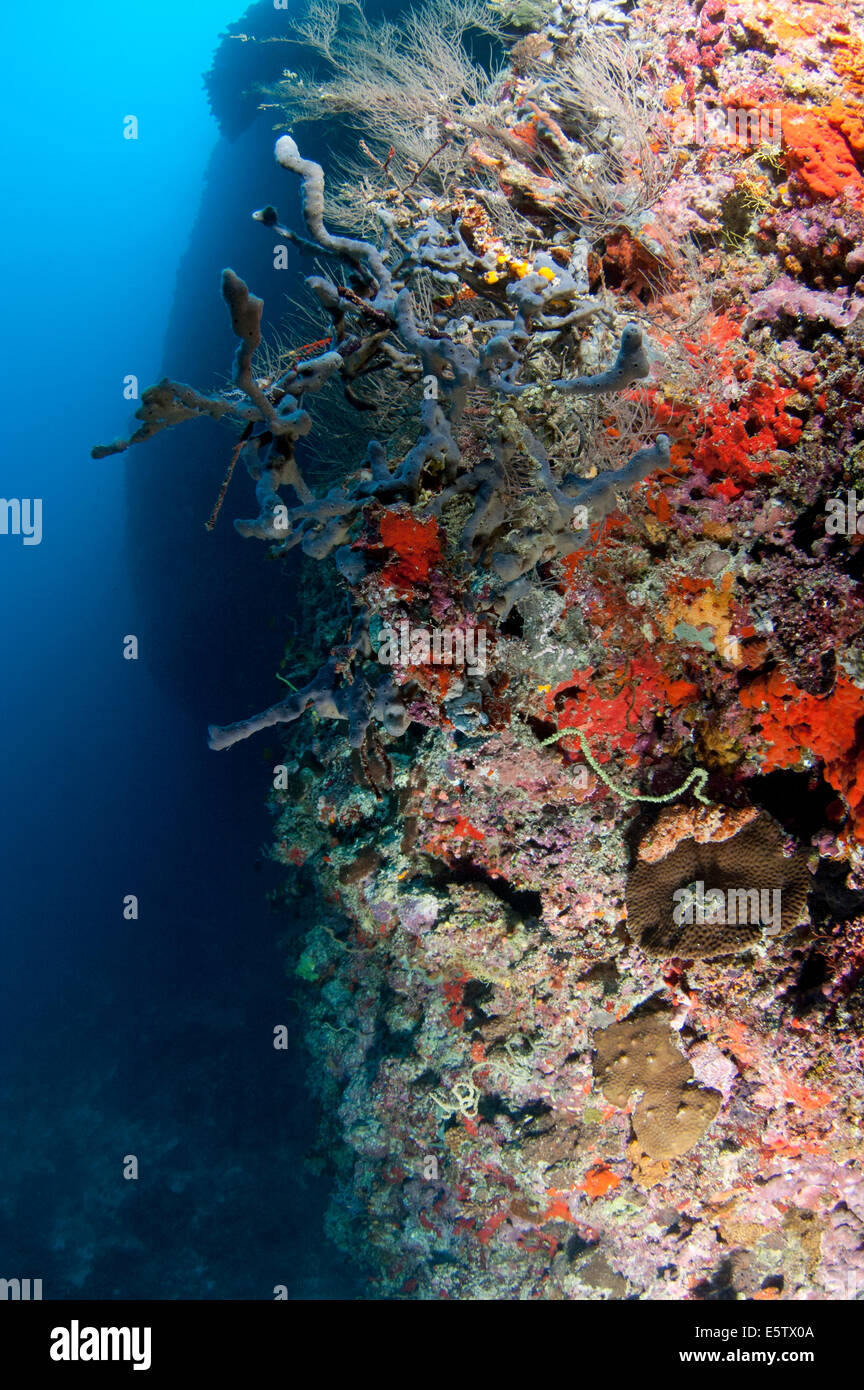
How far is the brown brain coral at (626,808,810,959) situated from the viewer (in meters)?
3.10

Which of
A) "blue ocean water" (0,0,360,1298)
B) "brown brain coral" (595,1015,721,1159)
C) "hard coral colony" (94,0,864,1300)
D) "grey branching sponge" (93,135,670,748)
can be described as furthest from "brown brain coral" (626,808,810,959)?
"blue ocean water" (0,0,360,1298)

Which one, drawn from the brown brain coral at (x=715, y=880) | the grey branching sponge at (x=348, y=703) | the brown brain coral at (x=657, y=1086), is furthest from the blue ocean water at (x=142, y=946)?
the brown brain coral at (x=715, y=880)

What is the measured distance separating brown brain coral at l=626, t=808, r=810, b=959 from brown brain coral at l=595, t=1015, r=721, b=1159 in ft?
2.33

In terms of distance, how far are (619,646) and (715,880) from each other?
4.24ft

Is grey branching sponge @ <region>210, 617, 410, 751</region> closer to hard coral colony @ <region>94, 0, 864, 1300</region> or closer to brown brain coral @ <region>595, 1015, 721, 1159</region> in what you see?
hard coral colony @ <region>94, 0, 864, 1300</region>

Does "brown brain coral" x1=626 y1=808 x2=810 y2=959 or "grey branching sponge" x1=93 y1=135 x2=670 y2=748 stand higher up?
"grey branching sponge" x1=93 y1=135 x2=670 y2=748

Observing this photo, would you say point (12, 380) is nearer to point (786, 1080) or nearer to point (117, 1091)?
point (117, 1091)

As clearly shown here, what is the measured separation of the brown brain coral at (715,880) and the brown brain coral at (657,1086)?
71cm

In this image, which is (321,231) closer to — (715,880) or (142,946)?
(715,880)

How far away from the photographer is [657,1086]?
367 cm

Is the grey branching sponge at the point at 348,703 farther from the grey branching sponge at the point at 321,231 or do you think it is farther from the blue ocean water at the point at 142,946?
the blue ocean water at the point at 142,946

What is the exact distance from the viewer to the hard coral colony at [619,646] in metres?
3.09

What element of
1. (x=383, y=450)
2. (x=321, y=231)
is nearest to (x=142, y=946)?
(x=383, y=450)

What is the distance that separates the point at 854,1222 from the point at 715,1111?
120 centimetres
